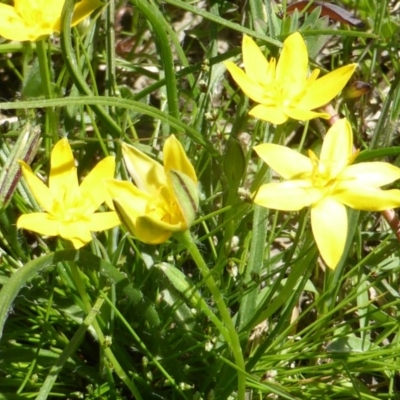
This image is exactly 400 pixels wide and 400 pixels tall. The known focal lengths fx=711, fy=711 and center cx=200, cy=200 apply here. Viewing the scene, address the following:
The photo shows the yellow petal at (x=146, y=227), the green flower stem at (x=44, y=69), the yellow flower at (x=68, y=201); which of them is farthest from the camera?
the green flower stem at (x=44, y=69)

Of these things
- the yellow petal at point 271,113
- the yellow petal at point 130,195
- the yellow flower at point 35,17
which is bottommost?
the yellow petal at point 130,195

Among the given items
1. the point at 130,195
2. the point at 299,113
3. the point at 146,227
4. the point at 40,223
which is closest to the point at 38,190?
the point at 40,223

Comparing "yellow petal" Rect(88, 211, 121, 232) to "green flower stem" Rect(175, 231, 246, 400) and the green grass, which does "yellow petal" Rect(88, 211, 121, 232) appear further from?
"green flower stem" Rect(175, 231, 246, 400)

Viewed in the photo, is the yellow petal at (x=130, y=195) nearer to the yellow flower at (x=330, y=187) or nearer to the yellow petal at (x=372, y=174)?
the yellow flower at (x=330, y=187)

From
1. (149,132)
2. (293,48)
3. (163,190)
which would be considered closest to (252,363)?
(163,190)

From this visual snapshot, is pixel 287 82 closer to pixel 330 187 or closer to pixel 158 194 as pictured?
pixel 330 187

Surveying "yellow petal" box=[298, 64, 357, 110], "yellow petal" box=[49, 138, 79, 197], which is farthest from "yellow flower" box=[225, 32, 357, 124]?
"yellow petal" box=[49, 138, 79, 197]

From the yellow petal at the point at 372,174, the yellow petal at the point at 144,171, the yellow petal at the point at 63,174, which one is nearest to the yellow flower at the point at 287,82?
the yellow petal at the point at 372,174
